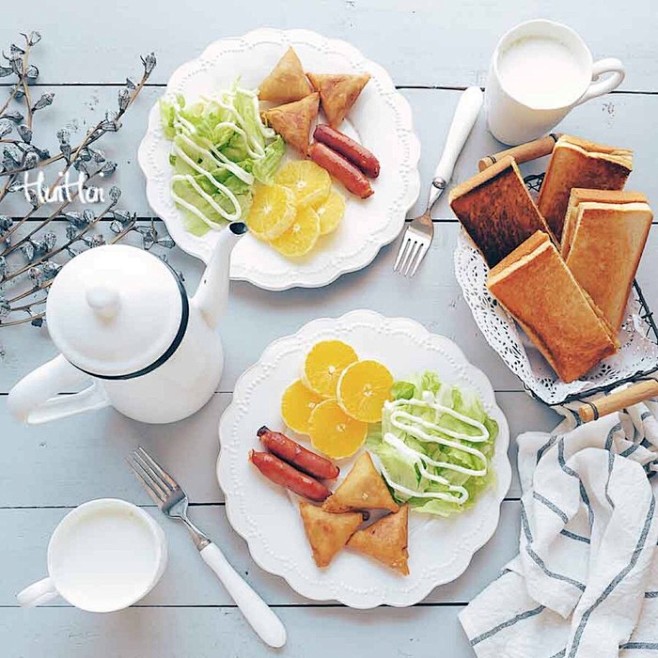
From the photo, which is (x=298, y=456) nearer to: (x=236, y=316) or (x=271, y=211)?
(x=236, y=316)

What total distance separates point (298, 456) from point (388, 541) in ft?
0.57

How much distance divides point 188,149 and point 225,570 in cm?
62

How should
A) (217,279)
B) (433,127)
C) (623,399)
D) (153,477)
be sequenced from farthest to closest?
1. (433,127)
2. (153,477)
3. (623,399)
4. (217,279)

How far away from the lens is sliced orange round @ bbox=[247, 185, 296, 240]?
1367mm

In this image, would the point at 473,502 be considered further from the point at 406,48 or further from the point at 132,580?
the point at 406,48

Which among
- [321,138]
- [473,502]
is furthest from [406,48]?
[473,502]

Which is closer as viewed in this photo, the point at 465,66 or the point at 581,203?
the point at 581,203

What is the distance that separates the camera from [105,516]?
1.28m

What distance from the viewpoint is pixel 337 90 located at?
142 centimetres

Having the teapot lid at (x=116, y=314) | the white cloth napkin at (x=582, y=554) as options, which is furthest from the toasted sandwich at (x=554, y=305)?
the teapot lid at (x=116, y=314)

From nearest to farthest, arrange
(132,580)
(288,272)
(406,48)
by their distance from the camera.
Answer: (132,580) → (288,272) → (406,48)

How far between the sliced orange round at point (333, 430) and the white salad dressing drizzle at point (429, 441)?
0.05 metres

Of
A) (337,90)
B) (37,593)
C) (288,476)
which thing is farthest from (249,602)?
(337,90)

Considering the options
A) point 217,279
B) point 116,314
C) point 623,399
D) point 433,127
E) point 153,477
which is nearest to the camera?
point 116,314
